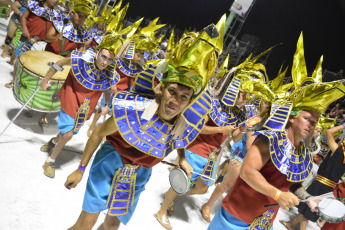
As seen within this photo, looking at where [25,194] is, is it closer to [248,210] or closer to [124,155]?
[124,155]

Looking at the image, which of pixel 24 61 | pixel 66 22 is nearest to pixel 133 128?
pixel 24 61

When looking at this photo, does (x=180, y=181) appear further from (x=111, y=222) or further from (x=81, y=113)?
(x=81, y=113)

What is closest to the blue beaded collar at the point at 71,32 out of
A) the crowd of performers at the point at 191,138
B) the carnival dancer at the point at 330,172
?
the crowd of performers at the point at 191,138

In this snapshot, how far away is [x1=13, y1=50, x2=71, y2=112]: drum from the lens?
3.79 m

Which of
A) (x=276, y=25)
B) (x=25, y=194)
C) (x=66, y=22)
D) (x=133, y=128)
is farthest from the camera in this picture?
(x=276, y=25)

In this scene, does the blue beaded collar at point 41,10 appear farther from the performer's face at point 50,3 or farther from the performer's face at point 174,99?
the performer's face at point 174,99

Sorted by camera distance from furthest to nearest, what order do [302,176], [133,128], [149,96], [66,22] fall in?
[66,22]
[302,176]
[149,96]
[133,128]

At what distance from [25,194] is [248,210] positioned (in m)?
2.38

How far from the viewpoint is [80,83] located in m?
3.25

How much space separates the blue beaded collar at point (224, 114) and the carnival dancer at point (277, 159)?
1.25m

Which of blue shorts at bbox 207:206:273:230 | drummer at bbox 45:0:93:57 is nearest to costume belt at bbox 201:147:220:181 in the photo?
blue shorts at bbox 207:206:273:230

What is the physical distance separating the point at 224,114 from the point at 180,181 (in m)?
1.88

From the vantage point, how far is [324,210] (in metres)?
1.87

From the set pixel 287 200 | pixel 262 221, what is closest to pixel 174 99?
pixel 287 200
